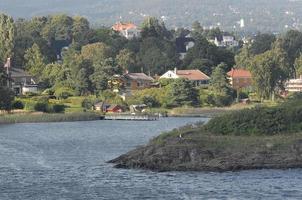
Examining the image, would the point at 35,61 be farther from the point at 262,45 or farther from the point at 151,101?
the point at 262,45

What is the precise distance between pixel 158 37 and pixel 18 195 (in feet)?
233

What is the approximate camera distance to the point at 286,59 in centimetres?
8394

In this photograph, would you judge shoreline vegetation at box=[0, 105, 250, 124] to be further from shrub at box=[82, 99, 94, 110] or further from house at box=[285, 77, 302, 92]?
house at box=[285, 77, 302, 92]

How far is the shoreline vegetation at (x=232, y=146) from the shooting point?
33.1m

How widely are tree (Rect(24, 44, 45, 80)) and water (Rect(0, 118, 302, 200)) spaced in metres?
35.6

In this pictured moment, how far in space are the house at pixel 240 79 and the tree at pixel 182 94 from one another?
9.78 metres

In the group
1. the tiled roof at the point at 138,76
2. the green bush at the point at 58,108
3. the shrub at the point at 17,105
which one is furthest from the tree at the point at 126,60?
the shrub at the point at 17,105

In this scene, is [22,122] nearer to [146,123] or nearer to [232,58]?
[146,123]

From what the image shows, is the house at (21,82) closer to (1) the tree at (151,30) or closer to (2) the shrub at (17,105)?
(2) the shrub at (17,105)

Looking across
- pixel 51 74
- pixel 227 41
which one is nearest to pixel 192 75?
pixel 51 74

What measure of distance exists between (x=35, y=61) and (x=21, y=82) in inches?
228

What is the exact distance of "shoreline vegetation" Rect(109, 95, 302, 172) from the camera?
1302 inches

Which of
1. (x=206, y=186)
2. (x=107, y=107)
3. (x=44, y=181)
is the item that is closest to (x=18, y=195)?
(x=44, y=181)

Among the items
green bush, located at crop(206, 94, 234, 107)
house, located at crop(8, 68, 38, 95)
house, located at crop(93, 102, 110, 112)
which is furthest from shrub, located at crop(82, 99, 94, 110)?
green bush, located at crop(206, 94, 234, 107)
